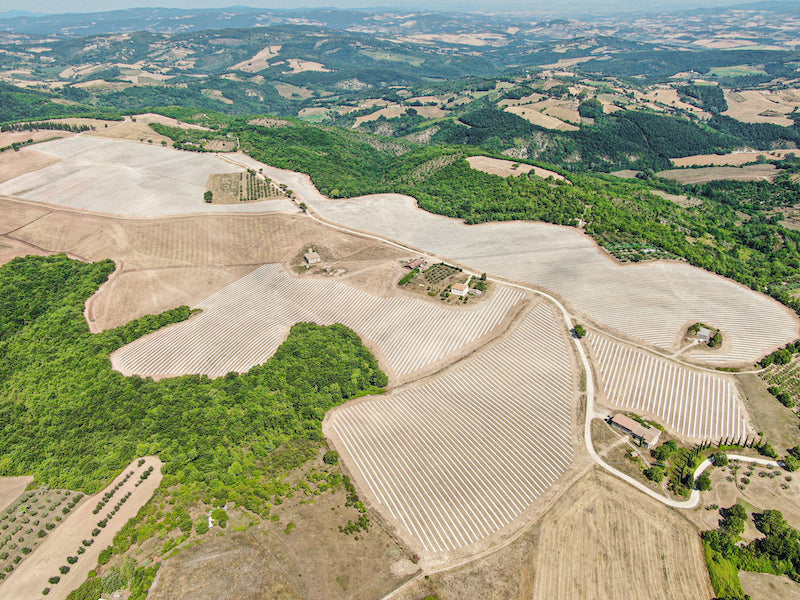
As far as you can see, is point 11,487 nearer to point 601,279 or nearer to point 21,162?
point 601,279

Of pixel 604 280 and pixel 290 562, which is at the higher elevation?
pixel 604 280

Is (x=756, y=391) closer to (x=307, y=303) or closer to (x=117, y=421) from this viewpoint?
(x=307, y=303)

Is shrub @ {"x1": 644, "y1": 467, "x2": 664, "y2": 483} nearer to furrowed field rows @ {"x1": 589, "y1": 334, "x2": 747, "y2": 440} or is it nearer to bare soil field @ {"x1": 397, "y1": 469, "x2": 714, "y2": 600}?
bare soil field @ {"x1": 397, "y1": 469, "x2": 714, "y2": 600}

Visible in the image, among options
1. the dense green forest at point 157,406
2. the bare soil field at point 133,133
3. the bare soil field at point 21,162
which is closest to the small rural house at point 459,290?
the dense green forest at point 157,406

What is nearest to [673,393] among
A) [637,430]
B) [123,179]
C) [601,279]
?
[637,430]

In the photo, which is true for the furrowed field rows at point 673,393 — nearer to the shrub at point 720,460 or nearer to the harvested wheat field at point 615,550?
the shrub at point 720,460
